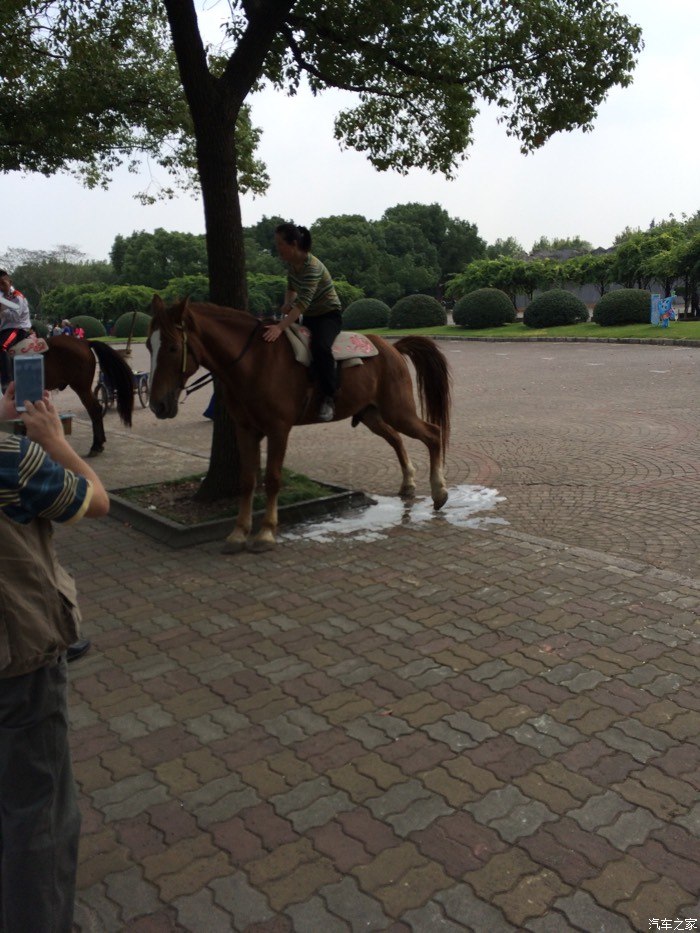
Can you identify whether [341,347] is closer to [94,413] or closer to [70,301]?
[94,413]

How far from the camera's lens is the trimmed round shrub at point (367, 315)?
4234 cm

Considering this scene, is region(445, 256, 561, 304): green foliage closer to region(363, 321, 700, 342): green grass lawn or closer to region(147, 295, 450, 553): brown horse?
region(363, 321, 700, 342): green grass lawn

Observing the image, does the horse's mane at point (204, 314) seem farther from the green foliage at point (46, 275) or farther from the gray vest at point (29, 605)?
the green foliage at point (46, 275)

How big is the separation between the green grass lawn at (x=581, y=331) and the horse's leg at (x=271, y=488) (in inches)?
885

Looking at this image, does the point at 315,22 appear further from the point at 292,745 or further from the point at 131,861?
the point at 131,861

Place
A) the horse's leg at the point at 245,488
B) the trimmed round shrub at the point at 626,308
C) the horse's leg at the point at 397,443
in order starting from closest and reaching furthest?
the horse's leg at the point at 245,488, the horse's leg at the point at 397,443, the trimmed round shrub at the point at 626,308

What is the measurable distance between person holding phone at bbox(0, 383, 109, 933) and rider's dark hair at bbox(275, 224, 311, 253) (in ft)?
14.4

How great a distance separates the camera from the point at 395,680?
156 inches

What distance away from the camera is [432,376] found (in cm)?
803

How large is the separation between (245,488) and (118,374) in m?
5.20

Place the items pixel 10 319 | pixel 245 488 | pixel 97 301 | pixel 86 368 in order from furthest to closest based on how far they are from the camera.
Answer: pixel 97 301
pixel 86 368
pixel 10 319
pixel 245 488

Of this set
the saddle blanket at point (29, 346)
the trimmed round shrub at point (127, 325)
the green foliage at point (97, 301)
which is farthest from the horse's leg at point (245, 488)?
the green foliage at point (97, 301)

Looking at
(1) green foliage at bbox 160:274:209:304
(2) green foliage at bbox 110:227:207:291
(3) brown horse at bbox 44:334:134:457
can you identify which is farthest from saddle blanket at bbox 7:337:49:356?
(2) green foliage at bbox 110:227:207:291

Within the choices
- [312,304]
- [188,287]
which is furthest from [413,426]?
[188,287]
